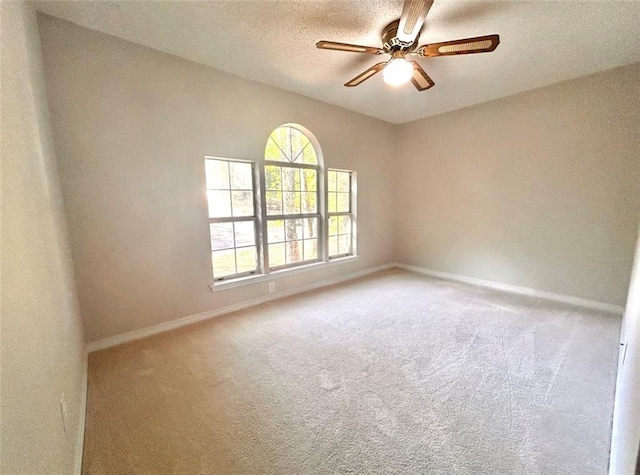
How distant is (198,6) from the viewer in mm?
1812

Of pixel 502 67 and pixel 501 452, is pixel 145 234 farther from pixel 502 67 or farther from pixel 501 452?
pixel 502 67

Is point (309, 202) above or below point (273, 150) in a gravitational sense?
below

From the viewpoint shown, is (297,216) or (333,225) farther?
(333,225)

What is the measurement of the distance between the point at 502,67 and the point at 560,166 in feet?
4.73

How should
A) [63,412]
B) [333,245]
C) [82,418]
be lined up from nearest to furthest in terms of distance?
[63,412] → [82,418] → [333,245]

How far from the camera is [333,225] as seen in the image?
4121 millimetres

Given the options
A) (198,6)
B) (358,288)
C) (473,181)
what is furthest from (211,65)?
(473,181)

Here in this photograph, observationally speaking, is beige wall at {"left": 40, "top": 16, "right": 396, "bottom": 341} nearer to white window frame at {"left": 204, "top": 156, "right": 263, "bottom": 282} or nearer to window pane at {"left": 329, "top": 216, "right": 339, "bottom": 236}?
white window frame at {"left": 204, "top": 156, "right": 263, "bottom": 282}

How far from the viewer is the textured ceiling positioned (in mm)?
1809

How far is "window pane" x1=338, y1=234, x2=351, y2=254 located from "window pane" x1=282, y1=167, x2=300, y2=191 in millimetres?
1218

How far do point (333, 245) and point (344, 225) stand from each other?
0.41m

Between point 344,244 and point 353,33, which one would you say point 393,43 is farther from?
point 344,244

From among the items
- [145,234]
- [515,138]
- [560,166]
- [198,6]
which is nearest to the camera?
[198,6]

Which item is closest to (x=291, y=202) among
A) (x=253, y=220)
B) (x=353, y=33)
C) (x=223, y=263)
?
(x=253, y=220)
